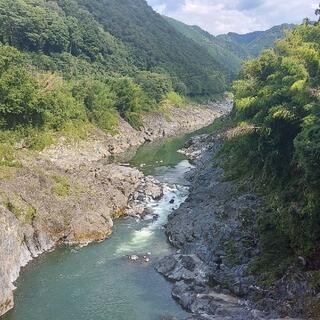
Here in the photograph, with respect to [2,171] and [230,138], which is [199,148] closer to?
[230,138]

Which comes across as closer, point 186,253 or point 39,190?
point 186,253

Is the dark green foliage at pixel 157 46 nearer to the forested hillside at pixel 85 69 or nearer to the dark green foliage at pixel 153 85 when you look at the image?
the forested hillside at pixel 85 69

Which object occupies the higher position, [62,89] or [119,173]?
[62,89]

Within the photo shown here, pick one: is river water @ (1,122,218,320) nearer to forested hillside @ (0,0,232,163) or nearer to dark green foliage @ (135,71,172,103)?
forested hillside @ (0,0,232,163)

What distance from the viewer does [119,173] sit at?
162 ft

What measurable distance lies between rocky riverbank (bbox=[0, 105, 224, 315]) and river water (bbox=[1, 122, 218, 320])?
1060 millimetres

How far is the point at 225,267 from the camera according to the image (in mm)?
29156

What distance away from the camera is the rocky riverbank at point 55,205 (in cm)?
3023

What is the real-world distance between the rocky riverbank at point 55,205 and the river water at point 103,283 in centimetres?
106

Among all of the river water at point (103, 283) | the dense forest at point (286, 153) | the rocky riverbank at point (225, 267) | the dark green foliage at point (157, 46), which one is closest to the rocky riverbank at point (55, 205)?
the river water at point (103, 283)

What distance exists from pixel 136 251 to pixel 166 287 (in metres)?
5.54

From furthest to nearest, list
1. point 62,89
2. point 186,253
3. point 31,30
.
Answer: point 31,30, point 62,89, point 186,253

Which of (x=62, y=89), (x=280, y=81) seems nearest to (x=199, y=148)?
(x=62, y=89)

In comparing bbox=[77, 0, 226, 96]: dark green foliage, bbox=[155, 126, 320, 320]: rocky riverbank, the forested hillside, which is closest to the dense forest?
bbox=[155, 126, 320, 320]: rocky riverbank
